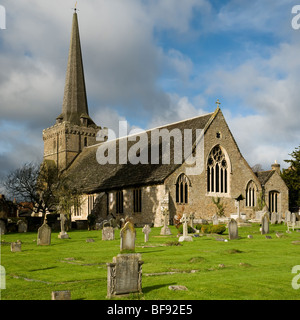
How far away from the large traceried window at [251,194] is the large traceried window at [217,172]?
2834 millimetres

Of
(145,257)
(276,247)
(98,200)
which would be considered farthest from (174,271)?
(98,200)

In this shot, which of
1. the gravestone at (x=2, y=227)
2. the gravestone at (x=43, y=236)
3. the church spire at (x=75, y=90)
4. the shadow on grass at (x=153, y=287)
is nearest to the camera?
the shadow on grass at (x=153, y=287)

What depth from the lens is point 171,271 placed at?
14.1 m

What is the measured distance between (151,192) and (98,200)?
23.1 ft

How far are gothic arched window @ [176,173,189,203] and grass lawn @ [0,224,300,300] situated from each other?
16002 mm

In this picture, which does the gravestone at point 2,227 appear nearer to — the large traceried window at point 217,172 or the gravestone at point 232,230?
the gravestone at point 232,230

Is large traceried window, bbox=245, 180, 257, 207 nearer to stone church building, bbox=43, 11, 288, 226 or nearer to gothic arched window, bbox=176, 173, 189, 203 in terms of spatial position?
stone church building, bbox=43, 11, 288, 226

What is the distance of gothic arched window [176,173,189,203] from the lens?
3829 cm

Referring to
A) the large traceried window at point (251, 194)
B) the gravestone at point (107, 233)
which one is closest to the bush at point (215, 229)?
the gravestone at point (107, 233)

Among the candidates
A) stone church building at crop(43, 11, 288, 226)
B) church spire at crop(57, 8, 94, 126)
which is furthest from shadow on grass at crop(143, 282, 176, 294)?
church spire at crop(57, 8, 94, 126)
